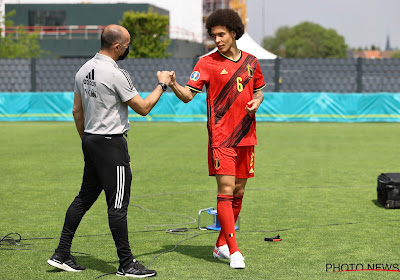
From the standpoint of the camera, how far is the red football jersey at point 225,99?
675 cm

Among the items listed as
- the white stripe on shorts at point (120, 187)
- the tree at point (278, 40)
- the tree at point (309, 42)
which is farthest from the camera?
the tree at point (278, 40)

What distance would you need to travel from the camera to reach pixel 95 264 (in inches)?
262

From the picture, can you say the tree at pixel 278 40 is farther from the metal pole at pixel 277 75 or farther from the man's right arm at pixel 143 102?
the man's right arm at pixel 143 102

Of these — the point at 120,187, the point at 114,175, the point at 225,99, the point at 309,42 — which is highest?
the point at 309,42

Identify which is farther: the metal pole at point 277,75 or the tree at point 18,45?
the tree at point 18,45

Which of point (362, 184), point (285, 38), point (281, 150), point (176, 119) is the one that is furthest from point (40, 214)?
point (285, 38)

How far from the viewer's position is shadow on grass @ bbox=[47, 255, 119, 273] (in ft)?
21.1

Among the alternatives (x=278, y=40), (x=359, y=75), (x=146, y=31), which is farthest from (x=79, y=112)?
(x=278, y=40)

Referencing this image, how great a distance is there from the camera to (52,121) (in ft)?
98.3

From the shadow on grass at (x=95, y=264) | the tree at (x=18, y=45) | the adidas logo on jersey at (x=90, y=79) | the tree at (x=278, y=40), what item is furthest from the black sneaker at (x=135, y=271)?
the tree at (x=278, y=40)

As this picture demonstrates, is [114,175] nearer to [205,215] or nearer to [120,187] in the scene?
[120,187]

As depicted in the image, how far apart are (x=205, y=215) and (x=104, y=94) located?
12.1 ft

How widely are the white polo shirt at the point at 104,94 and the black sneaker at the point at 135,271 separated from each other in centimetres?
113

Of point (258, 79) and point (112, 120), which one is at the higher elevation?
point (258, 79)
